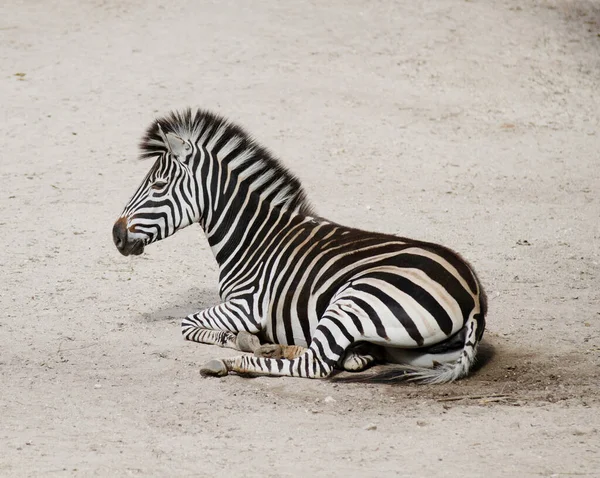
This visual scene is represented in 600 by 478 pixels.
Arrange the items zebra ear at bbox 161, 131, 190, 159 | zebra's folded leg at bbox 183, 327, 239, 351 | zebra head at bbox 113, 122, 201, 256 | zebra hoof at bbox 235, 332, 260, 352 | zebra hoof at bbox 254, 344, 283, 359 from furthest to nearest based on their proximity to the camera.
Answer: zebra head at bbox 113, 122, 201, 256 → zebra ear at bbox 161, 131, 190, 159 → zebra's folded leg at bbox 183, 327, 239, 351 → zebra hoof at bbox 235, 332, 260, 352 → zebra hoof at bbox 254, 344, 283, 359

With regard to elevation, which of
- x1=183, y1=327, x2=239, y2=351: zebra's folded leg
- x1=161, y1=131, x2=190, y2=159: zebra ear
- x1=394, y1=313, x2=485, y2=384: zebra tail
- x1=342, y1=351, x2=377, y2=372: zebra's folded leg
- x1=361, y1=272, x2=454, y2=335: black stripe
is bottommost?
x1=183, y1=327, x2=239, y2=351: zebra's folded leg

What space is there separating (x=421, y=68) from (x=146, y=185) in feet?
27.0

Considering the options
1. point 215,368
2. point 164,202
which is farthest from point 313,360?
point 164,202

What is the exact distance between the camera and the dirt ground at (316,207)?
5.55m

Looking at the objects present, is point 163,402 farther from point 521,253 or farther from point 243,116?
point 243,116

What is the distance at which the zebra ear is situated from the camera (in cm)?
738

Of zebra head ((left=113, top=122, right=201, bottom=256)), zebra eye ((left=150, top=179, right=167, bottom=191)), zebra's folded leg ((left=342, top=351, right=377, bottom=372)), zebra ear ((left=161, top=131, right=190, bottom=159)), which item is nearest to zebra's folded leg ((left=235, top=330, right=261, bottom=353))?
zebra's folded leg ((left=342, top=351, right=377, bottom=372))

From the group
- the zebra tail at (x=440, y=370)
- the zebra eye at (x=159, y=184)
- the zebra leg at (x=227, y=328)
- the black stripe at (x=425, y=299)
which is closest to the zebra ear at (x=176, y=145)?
the zebra eye at (x=159, y=184)

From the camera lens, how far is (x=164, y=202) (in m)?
7.51

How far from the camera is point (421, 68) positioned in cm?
1482

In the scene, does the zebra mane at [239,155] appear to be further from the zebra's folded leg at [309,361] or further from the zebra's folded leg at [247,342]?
the zebra's folded leg at [309,361]

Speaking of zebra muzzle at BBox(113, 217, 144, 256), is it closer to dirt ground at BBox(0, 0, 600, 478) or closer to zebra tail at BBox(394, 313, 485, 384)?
dirt ground at BBox(0, 0, 600, 478)

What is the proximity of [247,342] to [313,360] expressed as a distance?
762mm

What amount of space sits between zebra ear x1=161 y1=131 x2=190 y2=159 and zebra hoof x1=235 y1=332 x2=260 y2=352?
1.54 metres
